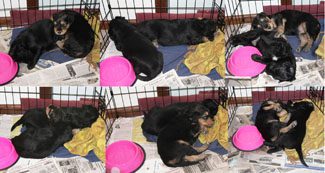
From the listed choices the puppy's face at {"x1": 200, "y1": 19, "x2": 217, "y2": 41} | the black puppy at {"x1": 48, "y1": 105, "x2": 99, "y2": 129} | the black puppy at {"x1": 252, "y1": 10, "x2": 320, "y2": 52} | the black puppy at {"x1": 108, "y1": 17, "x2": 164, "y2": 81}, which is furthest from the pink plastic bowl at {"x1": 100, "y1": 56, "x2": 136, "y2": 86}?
the black puppy at {"x1": 252, "y1": 10, "x2": 320, "y2": 52}

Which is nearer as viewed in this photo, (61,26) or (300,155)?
(61,26)

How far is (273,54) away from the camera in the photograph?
7.79ft

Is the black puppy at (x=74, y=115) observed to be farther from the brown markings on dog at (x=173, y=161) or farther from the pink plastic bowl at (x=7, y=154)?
the brown markings on dog at (x=173, y=161)

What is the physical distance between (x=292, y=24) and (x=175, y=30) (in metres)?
0.54

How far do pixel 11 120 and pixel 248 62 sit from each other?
3.67 feet

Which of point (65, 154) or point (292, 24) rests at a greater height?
point (292, 24)

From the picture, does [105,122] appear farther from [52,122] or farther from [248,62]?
[248,62]

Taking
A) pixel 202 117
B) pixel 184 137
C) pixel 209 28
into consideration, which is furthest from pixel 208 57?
pixel 184 137

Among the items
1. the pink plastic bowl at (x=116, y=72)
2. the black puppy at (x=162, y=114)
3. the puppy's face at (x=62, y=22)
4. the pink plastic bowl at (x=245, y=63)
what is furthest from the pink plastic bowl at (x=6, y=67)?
the pink plastic bowl at (x=245, y=63)

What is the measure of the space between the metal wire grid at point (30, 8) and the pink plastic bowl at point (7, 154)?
52 cm

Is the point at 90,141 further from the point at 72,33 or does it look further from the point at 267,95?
the point at 267,95

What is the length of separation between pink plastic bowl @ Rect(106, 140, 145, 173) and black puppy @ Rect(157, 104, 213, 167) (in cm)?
10

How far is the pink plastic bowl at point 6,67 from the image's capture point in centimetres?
230

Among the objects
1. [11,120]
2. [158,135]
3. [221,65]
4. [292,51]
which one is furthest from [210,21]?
[11,120]
